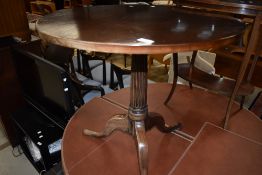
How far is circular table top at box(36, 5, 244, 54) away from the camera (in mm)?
603

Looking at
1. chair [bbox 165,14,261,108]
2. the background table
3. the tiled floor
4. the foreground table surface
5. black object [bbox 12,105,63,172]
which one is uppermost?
the background table

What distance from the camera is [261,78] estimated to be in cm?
193

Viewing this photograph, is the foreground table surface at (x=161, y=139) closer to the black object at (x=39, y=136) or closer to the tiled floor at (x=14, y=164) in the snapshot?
the black object at (x=39, y=136)

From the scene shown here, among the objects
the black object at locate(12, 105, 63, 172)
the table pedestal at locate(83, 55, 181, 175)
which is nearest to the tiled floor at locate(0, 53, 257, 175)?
the black object at locate(12, 105, 63, 172)

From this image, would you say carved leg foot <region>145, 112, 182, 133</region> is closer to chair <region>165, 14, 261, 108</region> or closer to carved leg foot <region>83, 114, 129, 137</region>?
carved leg foot <region>83, 114, 129, 137</region>

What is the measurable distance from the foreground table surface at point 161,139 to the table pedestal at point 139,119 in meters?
0.06

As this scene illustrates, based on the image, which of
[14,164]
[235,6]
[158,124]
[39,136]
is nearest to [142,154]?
[158,124]

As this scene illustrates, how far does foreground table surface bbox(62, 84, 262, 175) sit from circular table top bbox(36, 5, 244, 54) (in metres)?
0.56

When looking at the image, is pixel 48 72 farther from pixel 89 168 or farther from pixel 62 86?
pixel 89 168

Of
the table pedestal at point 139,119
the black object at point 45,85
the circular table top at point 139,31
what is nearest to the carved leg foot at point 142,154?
the table pedestal at point 139,119

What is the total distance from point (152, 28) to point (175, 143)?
1.97ft

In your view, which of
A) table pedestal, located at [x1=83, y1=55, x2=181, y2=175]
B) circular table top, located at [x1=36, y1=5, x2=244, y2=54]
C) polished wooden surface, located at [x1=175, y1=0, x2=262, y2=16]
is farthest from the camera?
table pedestal, located at [x1=83, y1=55, x2=181, y2=175]

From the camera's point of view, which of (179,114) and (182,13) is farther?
(179,114)

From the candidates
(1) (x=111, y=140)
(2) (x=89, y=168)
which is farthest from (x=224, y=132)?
(2) (x=89, y=168)
